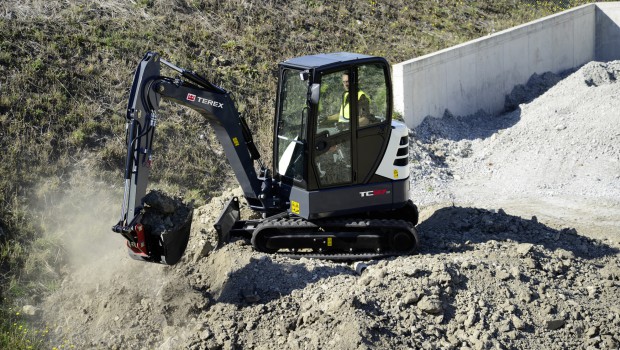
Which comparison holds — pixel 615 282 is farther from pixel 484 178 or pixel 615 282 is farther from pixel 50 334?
pixel 50 334

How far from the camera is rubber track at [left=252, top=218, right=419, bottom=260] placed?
9.30 metres

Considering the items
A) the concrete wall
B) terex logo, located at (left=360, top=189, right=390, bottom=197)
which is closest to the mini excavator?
terex logo, located at (left=360, top=189, right=390, bottom=197)

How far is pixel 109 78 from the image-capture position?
44.4 feet

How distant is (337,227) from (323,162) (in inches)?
33.9

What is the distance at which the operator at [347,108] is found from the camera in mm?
8977

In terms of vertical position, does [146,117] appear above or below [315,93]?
below

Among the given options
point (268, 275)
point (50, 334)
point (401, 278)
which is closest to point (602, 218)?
point (401, 278)

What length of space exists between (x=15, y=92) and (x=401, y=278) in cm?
762

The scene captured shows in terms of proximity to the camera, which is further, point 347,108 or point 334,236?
point 334,236

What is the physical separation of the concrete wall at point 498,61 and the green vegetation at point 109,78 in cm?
148

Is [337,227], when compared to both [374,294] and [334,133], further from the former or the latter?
[374,294]

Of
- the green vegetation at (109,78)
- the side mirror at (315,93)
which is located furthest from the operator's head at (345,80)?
the green vegetation at (109,78)

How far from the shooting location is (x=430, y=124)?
15469mm

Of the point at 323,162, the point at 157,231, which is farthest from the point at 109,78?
the point at 157,231
